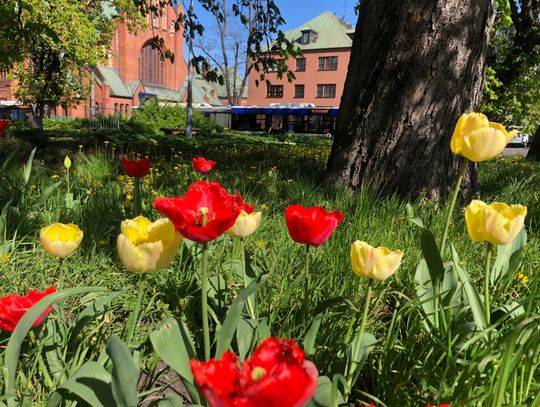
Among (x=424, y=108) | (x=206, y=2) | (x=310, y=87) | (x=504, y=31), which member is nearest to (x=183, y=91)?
(x=310, y=87)

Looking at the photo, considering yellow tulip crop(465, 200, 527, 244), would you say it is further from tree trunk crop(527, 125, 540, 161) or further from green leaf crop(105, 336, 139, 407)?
tree trunk crop(527, 125, 540, 161)

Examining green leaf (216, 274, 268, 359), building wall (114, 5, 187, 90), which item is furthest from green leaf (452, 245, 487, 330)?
building wall (114, 5, 187, 90)

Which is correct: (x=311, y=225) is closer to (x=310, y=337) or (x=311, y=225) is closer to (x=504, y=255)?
(x=310, y=337)

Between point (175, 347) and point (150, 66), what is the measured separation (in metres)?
51.0

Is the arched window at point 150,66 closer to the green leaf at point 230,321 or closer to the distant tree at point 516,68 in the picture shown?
the distant tree at point 516,68

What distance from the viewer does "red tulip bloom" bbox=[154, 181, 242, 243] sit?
2.68 ft

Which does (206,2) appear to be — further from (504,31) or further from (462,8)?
(504,31)

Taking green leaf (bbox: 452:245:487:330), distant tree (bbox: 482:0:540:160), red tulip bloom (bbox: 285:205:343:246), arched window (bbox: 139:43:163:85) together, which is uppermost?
arched window (bbox: 139:43:163:85)

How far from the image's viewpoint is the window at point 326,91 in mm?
46281

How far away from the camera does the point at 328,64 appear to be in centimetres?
4703

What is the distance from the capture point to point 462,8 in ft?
10.3

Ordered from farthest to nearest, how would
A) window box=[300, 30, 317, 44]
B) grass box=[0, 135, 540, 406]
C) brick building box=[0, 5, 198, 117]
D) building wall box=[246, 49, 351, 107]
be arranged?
window box=[300, 30, 317, 44], building wall box=[246, 49, 351, 107], brick building box=[0, 5, 198, 117], grass box=[0, 135, 540, 406]

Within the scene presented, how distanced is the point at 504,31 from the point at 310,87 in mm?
32139

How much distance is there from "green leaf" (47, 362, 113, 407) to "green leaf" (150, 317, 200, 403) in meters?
0.12
